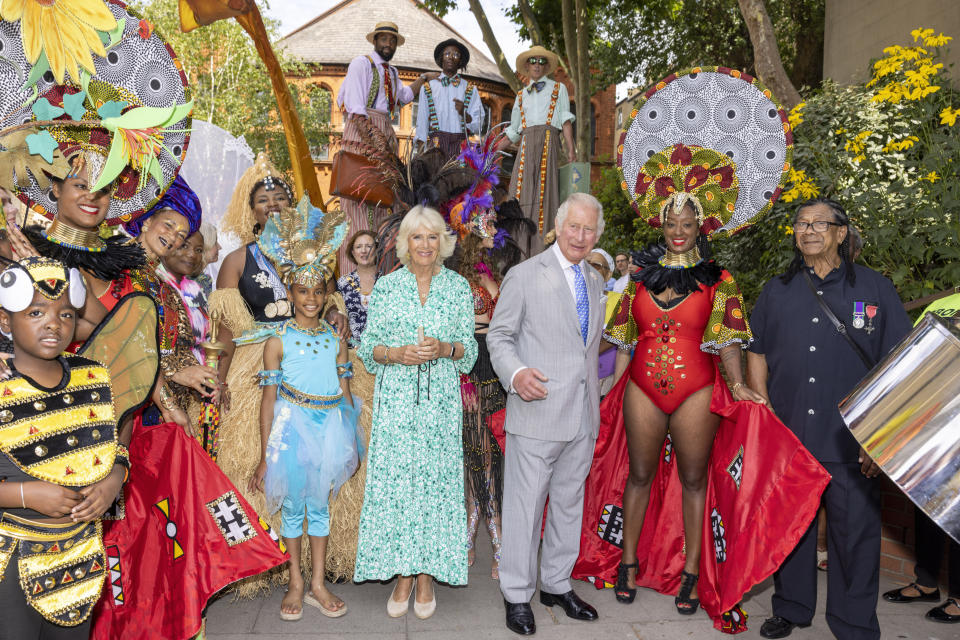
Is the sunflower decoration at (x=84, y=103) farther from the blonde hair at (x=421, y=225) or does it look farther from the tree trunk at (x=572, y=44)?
the tree trunk at (x=572, y=44)

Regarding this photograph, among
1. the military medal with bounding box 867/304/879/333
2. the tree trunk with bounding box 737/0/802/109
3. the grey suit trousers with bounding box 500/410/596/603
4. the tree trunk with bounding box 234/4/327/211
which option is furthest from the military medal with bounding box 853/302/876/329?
the tree trunk with bounding box 737/0/802/109

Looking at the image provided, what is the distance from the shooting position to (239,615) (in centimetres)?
384

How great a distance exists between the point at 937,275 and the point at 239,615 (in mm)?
5815

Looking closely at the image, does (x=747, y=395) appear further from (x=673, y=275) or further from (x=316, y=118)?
(x=316, y=118)

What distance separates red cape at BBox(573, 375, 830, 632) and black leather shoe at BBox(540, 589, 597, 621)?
0.46 meters

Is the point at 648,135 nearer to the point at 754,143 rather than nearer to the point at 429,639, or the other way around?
the point at 754,143

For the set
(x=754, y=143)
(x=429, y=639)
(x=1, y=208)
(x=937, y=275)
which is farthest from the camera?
(x=937, y=275)

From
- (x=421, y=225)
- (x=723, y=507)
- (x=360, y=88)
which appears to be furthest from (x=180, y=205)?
(x=723, y=507)

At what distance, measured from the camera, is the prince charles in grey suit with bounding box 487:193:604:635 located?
380cm

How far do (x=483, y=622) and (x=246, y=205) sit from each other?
307cm

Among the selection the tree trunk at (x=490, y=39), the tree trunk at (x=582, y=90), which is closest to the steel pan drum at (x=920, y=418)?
the tree trunk at (x=582, y=90)

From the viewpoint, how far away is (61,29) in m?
2.86

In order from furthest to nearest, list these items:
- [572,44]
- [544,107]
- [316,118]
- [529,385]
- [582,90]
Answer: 1. [316,118]
2. [572,44]
3. [582,90]
4. [544,107]
5. [529,385]

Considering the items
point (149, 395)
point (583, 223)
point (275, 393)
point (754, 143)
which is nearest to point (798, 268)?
point (754, 143)
